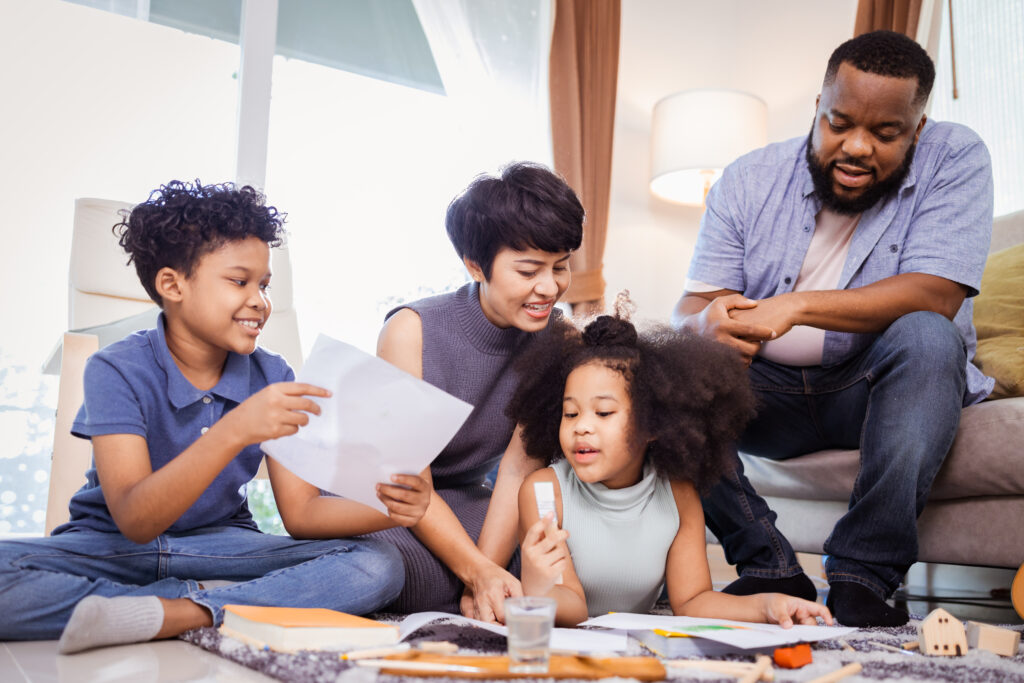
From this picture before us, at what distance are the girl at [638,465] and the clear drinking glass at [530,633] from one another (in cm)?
40

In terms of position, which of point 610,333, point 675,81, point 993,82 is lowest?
point 610,333

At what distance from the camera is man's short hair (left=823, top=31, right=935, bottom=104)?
5.40 ft

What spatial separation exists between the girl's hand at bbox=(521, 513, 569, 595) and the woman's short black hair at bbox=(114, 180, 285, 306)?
2.28ft

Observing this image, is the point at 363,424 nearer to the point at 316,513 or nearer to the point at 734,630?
the point at 316,513

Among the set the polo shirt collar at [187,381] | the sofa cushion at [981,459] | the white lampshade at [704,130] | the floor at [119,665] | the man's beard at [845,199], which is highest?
the white lampshade at [704,130]

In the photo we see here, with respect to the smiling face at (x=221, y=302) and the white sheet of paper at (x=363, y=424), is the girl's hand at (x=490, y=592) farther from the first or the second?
the smiling face at (x=221, y=302)

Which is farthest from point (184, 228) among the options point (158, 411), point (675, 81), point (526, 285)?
point (675, 81)

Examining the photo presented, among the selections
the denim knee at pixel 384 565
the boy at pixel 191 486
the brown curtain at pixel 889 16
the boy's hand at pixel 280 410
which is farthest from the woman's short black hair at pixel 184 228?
the brown curtain at pixel 889 16

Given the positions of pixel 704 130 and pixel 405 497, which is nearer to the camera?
pixel 405 497

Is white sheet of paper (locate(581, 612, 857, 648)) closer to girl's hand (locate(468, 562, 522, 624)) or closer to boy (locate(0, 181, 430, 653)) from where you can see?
girl's hand (locate(468, 562, 522, 624))

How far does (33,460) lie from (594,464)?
83.4 inches

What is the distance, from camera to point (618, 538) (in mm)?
1371

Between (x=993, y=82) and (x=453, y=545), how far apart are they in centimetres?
269

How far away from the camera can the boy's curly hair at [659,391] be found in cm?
138
